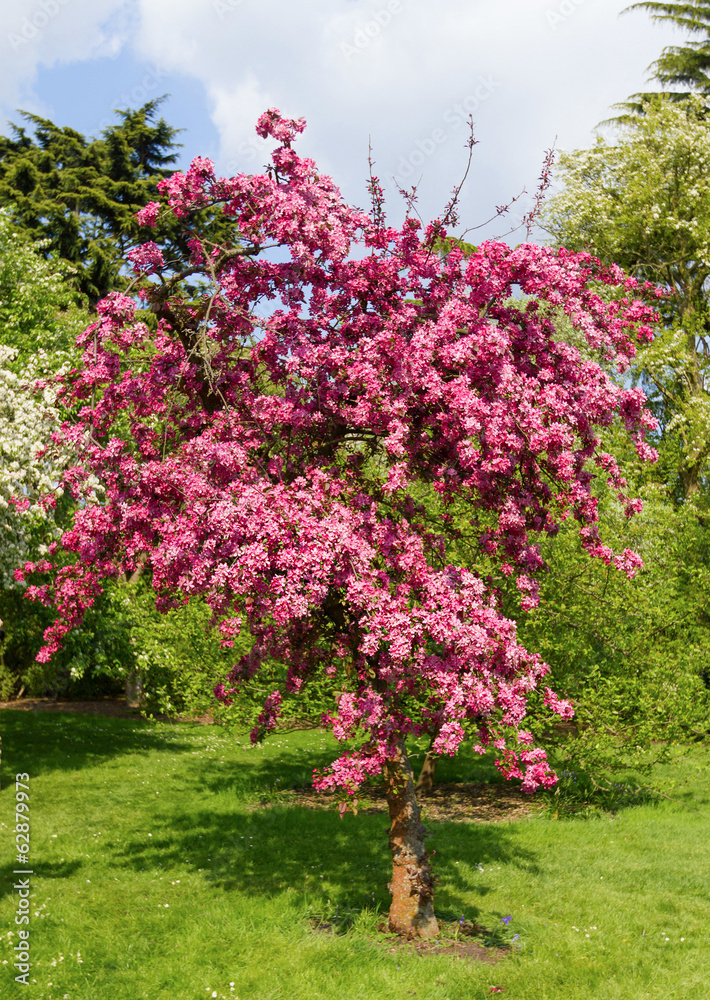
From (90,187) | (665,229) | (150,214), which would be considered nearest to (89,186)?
(90,187)

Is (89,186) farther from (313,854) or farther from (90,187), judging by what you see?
(313,854)

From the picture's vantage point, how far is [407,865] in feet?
32.2

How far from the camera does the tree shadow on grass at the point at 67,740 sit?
1997 centimetres

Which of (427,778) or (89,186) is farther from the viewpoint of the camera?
(89,186)

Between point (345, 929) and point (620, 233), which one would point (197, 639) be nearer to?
point (345, 929)

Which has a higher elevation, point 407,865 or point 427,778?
point 407,865

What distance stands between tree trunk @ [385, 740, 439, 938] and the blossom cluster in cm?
85

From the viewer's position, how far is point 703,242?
29.1 m

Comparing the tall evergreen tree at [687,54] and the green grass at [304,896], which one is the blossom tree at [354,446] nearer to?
the green grass at [304,896]

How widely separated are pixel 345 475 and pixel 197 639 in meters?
9.10

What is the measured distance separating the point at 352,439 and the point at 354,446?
868 mm

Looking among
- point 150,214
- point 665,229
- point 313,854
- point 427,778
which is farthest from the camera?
point 665,229

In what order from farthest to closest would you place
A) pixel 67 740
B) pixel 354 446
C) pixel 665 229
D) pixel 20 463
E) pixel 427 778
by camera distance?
pixel 665 229, pixel 67 740, pixel 427 778, pixel 20 463, pixel 354 446

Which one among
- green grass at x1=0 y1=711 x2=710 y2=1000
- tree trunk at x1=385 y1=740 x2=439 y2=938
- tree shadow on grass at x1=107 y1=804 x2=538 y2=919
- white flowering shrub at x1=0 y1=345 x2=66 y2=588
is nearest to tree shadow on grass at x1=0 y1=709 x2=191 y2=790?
green grass at x1=0 y1=711 x2=710 y2=1000
